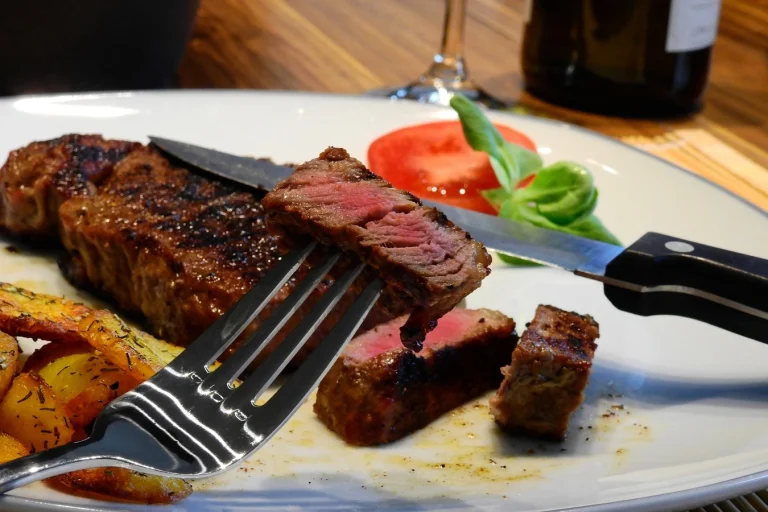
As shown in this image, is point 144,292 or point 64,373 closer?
point 64,373

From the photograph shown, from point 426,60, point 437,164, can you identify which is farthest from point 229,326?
point 426,60

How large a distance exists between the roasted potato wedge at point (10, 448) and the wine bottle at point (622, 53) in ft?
8.29

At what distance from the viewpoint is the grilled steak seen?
5.58ft

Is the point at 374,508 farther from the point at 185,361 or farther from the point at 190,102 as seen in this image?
the point at 190,102

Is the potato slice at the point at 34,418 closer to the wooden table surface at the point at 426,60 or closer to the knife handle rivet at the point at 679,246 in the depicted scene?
the knife handle rivet at the point at 679,246

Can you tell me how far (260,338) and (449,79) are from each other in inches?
95.9

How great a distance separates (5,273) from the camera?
1.90 meters

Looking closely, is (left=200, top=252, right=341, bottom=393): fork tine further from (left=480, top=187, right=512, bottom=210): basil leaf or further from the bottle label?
the bottle label

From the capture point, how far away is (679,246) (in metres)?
1.57

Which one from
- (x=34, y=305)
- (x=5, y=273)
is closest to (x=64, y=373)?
(x=34, y=305)

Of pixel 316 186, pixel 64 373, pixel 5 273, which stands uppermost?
pixel 316 186

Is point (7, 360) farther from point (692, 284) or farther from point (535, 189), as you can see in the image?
point (535, 189)

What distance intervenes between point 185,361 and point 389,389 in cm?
39

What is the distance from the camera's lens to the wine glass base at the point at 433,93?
3.37 metres
